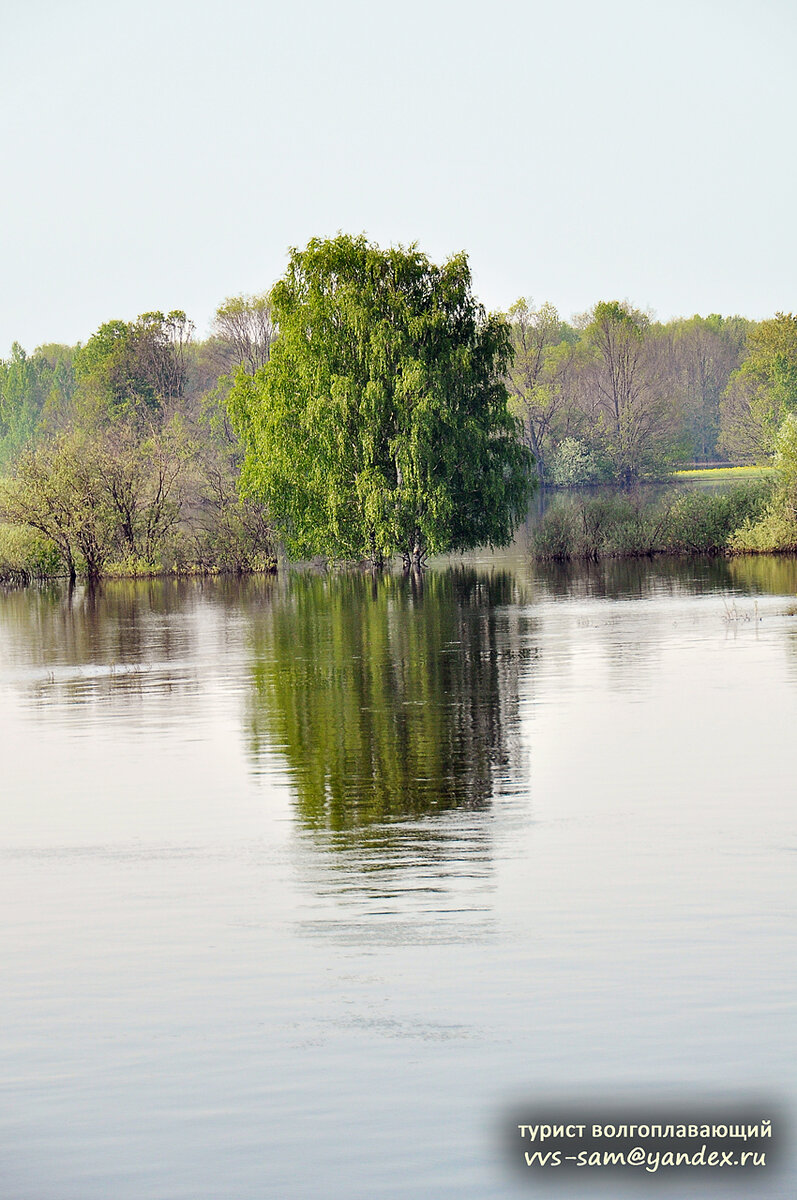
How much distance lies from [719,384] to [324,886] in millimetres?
149742

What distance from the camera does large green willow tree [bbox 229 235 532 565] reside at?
52625 mm

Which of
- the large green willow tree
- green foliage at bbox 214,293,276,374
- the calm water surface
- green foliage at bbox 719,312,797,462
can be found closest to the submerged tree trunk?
the large green willow tree

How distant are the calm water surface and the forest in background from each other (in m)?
40.9

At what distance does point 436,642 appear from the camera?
31656 millimetres

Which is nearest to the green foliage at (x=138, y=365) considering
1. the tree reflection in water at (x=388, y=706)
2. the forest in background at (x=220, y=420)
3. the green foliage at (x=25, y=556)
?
the forest in background at (x=220, y=420)

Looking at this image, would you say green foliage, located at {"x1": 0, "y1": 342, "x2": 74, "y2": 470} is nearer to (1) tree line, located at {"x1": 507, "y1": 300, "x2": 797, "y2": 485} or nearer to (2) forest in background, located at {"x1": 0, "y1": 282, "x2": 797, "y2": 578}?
(2) forest in background, located at {"x1": 0, "y1": 282, "x2": 797, "y2": 578}

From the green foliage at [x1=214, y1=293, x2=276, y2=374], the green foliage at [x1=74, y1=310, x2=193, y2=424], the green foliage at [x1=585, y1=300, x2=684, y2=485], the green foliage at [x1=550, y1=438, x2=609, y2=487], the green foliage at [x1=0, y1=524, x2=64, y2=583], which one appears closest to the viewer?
the green foliage at [x1=0, y1=524, x2=64, y2=583]

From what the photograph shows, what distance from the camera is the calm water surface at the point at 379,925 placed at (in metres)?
7.44

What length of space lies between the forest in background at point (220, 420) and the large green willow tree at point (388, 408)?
5.35 m

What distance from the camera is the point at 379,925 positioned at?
10570 millimetres

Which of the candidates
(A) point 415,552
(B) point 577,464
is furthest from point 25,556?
(B) point 577,464

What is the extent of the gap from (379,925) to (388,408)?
4392 cm

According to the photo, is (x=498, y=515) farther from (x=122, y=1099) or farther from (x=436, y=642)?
(x=122, y=1099)

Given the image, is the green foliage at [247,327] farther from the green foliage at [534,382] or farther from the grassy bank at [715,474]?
the grassy bank at [715,474]
